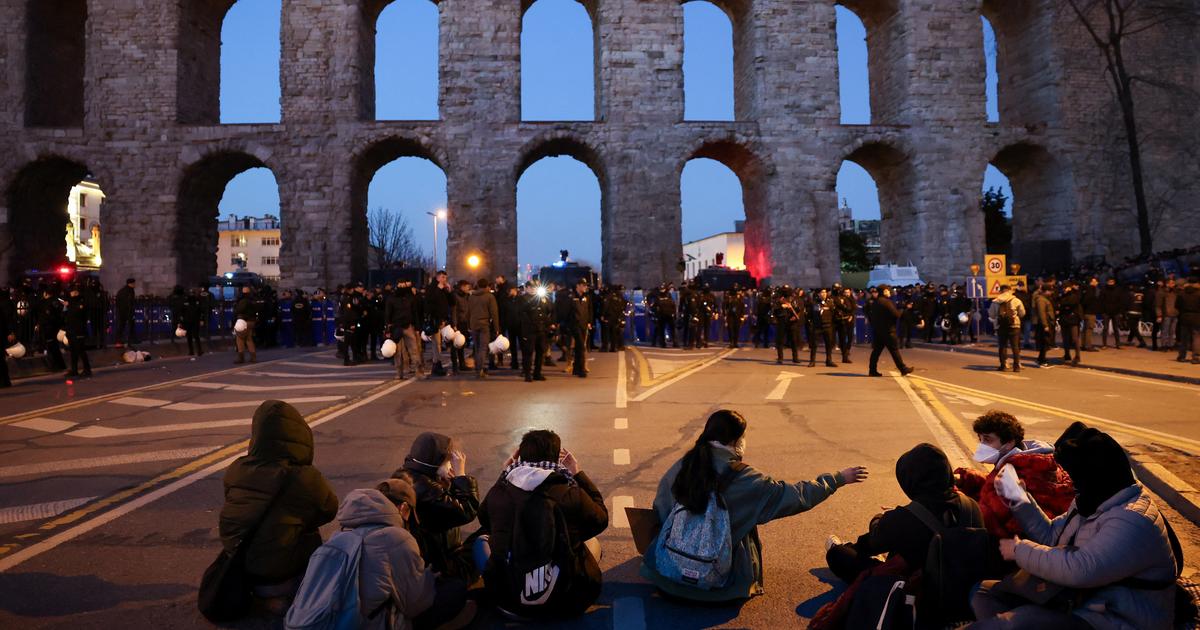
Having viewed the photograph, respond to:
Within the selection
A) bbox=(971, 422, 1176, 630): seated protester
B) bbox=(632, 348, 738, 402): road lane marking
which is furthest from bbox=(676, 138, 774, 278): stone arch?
bbox=(971, 422, 1176, 630): seated protester

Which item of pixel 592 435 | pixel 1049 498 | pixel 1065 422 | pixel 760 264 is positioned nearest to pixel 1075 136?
pixel 760 264

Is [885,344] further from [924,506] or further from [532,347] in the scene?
[924,506]

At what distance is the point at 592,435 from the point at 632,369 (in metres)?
7.81

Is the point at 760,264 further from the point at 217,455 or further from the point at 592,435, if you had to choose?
the point at 217,455

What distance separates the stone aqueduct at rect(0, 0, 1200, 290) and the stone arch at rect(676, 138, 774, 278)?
0.14m

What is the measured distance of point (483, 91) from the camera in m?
29.6

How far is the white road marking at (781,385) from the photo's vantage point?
12.0 metres


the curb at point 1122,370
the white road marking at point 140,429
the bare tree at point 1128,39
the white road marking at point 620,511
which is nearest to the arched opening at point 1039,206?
the bare tree at point 1128,39

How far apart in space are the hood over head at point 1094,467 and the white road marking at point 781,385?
8743 millimetres

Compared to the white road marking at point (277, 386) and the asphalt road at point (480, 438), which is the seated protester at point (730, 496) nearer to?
the asphalt road at point (480, 438)

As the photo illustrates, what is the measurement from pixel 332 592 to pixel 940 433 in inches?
280

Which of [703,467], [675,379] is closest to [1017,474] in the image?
[703,467]

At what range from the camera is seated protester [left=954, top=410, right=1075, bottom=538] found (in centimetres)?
389

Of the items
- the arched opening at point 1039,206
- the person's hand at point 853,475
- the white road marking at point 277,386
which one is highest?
the arched opening at point 1039,206
